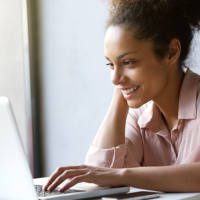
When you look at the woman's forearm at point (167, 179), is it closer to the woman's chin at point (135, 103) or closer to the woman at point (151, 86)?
the woman at point (151, 86)

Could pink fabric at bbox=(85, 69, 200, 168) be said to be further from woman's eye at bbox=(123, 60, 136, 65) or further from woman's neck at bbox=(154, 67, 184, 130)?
woman's eye at bbox=(123, 60, 136, 65)

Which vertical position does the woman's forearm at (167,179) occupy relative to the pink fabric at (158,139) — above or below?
below

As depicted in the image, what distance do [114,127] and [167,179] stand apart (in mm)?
314

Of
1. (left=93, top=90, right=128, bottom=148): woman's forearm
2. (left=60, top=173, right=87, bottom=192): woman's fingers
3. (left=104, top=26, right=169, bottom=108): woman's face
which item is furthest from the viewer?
(left=93, top=90, right=128, bottom=148): woman's forearm

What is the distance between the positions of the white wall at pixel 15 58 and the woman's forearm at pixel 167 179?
130 cm

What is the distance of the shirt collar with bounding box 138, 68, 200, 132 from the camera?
4.06 ft

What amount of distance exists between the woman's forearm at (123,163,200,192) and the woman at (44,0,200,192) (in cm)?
10

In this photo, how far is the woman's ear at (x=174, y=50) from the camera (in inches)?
49.9

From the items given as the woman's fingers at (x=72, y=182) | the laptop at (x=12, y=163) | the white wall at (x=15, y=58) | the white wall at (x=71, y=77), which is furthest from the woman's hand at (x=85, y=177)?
the white wall at (x=15, y=58)

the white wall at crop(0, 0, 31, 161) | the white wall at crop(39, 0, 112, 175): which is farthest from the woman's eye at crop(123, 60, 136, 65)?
the white wall at crop(0, 0, 31, 161)

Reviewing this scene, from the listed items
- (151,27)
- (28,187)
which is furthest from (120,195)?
(151,27)

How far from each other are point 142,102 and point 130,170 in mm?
225

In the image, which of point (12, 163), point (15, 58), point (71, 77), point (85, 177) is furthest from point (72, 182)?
point (15, 58)

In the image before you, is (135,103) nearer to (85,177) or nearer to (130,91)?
(130,91)
